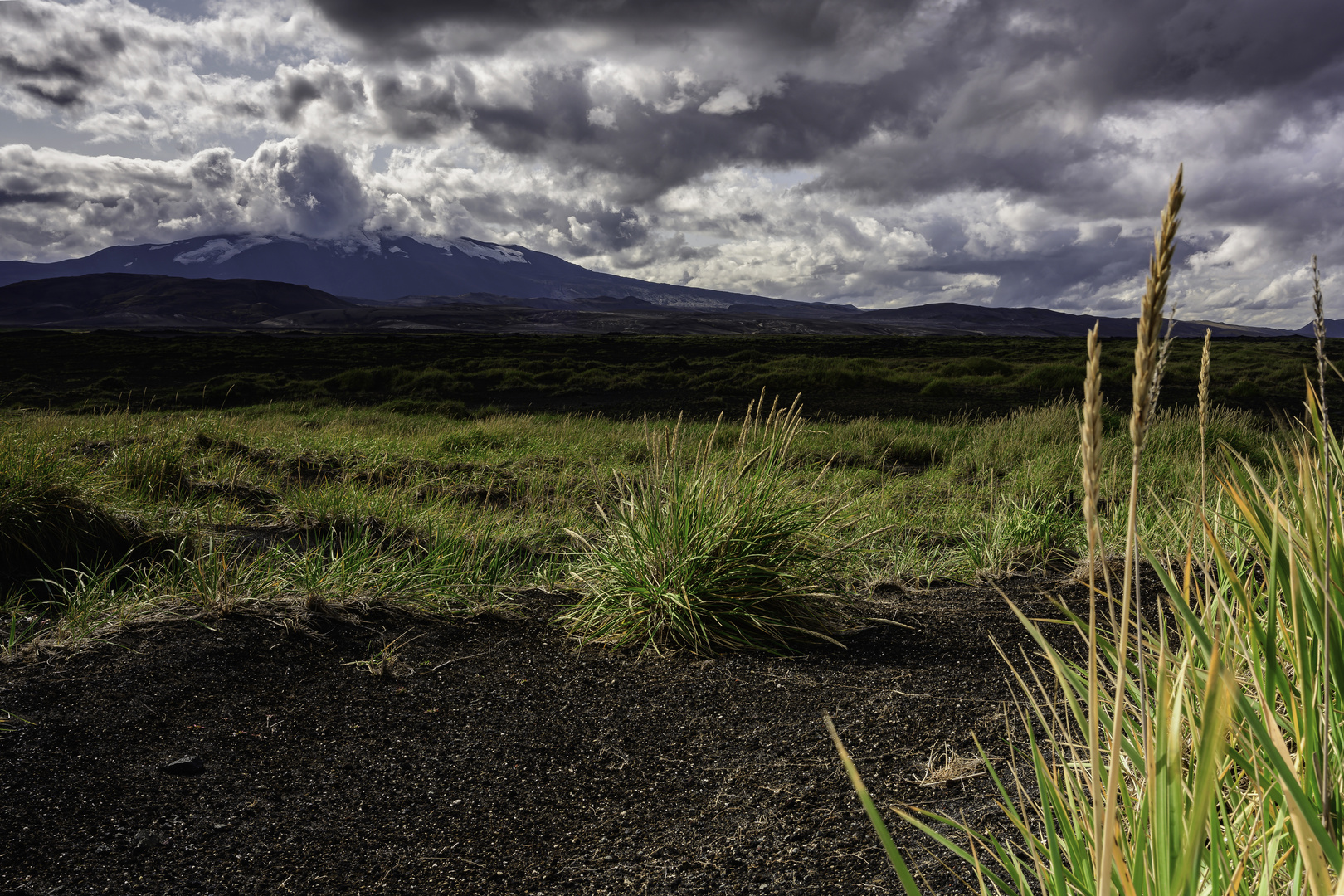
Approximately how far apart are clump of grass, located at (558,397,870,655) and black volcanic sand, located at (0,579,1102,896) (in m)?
0.16

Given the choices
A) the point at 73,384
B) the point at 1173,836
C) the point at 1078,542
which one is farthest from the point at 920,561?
the point at 73,384

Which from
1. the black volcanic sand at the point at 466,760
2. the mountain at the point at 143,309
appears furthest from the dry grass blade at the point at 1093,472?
the mountain at the point at 143,309

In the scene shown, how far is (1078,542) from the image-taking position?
16.7 ft

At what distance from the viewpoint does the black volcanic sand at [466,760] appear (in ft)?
6.52

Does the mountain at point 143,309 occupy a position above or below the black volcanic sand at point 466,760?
above

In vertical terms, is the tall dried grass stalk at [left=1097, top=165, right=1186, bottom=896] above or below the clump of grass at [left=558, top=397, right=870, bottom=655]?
above

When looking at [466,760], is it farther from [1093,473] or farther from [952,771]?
[1093,473]

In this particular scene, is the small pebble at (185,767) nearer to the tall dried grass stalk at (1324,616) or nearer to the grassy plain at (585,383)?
the tall dried grass stalk at (1324,616)

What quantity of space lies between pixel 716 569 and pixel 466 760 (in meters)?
1.49

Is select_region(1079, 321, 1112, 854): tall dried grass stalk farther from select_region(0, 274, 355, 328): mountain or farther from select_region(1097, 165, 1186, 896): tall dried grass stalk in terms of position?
select_region(0, 274, 355, 328): mountain

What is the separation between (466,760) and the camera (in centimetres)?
261

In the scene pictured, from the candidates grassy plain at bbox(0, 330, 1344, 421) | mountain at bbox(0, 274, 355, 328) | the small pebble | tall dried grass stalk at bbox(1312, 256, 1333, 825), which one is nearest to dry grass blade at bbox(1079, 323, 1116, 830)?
tall dried grass stalk at bbox(1312, 256, 1333, 825)

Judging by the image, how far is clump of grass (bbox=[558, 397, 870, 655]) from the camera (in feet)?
11.7

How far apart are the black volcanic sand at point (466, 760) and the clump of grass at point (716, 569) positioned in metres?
0.16
